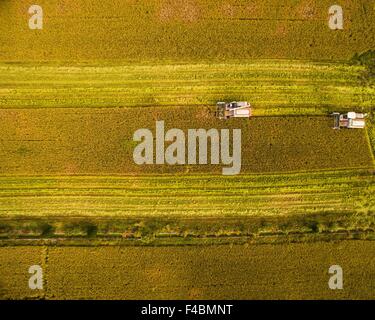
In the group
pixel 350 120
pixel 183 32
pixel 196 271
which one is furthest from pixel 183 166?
pixel 350 120

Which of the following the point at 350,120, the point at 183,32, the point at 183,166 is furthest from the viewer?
the point at 183,166

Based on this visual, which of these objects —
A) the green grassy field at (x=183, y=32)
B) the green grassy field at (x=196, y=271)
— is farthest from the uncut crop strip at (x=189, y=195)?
the green grassy field at (x=183, y=32)

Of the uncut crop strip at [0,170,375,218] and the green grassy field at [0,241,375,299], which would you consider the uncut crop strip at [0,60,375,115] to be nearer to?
the uncut crop strip at [0,170,375,218]

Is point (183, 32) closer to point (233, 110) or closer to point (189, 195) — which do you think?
point (233, 110)

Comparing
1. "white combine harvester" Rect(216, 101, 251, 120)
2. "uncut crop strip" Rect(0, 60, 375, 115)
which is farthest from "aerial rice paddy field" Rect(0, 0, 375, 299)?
"white combine harvester" Rect(216, 101, 251, 120)

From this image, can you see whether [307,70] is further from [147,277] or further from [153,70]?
[147,277]
